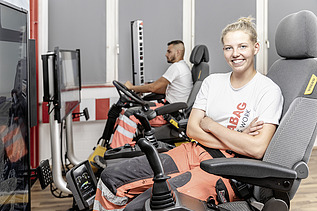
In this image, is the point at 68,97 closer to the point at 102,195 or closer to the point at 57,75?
the point at 57,75

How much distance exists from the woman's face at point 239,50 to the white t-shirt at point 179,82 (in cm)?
182

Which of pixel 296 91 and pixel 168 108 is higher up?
pixel 296 91

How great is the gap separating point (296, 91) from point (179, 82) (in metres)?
2.08

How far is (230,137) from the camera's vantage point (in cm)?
157

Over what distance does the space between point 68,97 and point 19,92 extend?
38.5 inches

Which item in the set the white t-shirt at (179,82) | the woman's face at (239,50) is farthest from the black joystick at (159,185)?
the white t-shirt at (179,82)

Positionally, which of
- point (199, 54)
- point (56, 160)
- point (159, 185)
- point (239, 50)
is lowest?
point (56, 160)

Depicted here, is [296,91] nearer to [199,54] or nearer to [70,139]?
[199,54]

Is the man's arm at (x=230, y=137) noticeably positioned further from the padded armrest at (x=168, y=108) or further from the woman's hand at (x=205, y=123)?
the padded armrest at (x=168, y=108)

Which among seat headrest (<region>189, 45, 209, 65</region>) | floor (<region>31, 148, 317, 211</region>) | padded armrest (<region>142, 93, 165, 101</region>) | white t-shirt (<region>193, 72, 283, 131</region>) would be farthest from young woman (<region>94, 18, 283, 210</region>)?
padded armrest (<region>142, 93, 165, 101</region>)

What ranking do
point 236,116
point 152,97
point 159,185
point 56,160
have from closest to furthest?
point 159,185
point 236,116
point 56,160
point 152,97

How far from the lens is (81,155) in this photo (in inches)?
150

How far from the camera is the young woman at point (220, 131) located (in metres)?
1.49

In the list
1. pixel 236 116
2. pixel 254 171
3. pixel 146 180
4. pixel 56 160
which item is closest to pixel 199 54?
pixel 56 160
